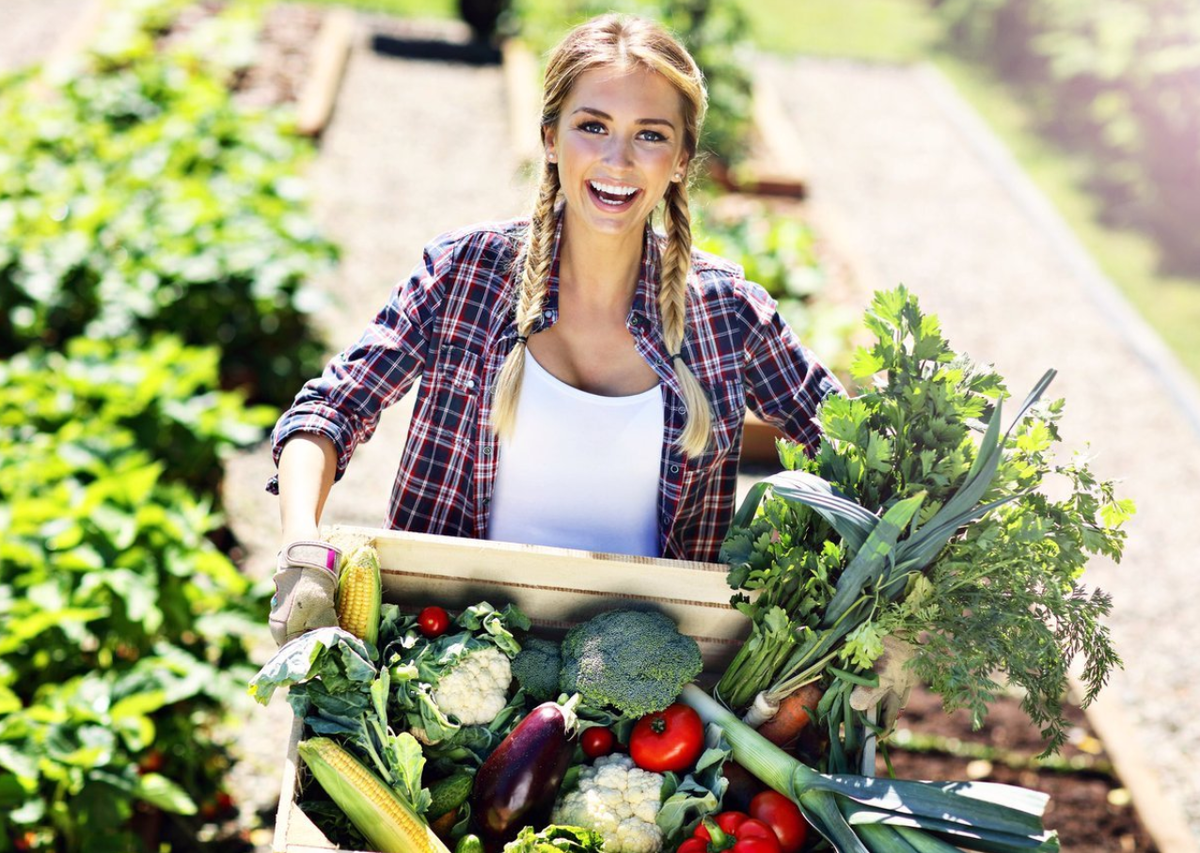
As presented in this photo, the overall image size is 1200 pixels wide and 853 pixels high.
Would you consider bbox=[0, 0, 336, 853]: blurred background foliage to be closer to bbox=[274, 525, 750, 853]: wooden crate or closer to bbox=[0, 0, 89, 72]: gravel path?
bbox=[274, 525, 750, 853]: wooden crate

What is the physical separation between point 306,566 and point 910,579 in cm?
96

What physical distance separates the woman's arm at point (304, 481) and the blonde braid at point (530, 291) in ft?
1.13

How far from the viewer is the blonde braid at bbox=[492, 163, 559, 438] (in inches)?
93.4

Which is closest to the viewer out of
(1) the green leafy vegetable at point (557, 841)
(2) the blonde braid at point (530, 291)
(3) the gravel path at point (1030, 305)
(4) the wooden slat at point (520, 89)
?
(1) the green leafy vegetable at point (557, 841)

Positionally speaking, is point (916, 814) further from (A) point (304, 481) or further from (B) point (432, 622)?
(A) point (304, 481)

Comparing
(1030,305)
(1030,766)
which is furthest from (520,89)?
(1030,766)

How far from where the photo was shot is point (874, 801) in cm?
192

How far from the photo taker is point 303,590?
1.92m

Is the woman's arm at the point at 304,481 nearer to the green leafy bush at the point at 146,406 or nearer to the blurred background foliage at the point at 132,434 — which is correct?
the blurred background foliage at the point at 132,434

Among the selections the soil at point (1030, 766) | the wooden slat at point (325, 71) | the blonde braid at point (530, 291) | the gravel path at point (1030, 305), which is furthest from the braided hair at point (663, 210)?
the wooden slat at point (325, 71)

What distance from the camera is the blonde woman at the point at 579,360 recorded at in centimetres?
231

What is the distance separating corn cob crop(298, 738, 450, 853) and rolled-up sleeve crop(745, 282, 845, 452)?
1064 mm

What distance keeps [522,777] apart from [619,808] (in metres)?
0.17

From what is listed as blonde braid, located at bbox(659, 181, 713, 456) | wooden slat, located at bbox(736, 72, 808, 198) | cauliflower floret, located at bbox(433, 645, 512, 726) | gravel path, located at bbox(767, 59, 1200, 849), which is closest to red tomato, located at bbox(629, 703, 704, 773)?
cauliflower floret, located at bbox(433, 645, 512, 726)
